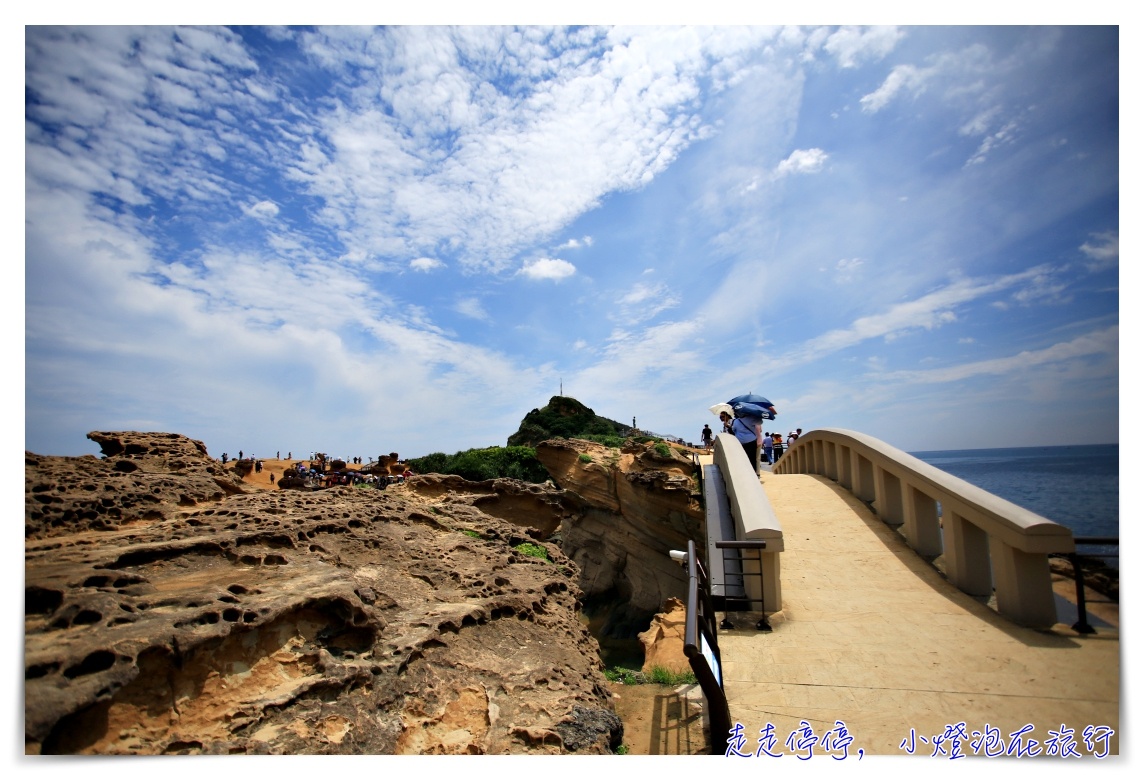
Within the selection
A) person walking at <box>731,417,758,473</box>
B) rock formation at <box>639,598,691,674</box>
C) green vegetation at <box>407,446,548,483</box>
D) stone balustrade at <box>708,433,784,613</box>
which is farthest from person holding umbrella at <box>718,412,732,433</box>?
green vegetation at <box>407,446,548,483</box>

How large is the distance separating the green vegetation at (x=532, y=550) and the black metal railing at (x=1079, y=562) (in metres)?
5.10

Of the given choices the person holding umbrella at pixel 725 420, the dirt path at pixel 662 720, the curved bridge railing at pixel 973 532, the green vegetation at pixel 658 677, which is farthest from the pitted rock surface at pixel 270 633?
the person holding umbrella at pixel 725 420

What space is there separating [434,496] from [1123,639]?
8.92 metres

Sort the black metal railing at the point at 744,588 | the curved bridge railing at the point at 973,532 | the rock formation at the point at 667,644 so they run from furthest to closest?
1. the rock formation at the point at 667,644
2. the black metal railing at the point at 744,588
3. the curved bridge railing at the point at 973,532

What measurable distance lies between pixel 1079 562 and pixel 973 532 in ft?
3.08

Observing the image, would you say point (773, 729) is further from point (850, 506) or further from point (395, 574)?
point (850, 506)

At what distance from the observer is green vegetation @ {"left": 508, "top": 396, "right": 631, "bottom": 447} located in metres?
35.0

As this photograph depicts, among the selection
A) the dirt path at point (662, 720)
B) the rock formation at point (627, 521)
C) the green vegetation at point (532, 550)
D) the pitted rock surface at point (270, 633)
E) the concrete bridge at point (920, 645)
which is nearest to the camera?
the pitted rock surface at point (270, 633)

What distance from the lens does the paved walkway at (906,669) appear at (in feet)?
11.0

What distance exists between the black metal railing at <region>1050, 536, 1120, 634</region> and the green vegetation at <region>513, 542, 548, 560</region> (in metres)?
5.10

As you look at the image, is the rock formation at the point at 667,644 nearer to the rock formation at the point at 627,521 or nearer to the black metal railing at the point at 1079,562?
the black metal railing at the point at 1079,562

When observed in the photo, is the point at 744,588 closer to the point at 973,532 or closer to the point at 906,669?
the point at 906,669

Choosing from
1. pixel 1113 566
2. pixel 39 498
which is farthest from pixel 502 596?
pixel 1113 566

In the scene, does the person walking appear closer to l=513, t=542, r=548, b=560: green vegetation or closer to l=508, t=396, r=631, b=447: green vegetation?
l=513, t=542, r=548, b=560: green vegetation
